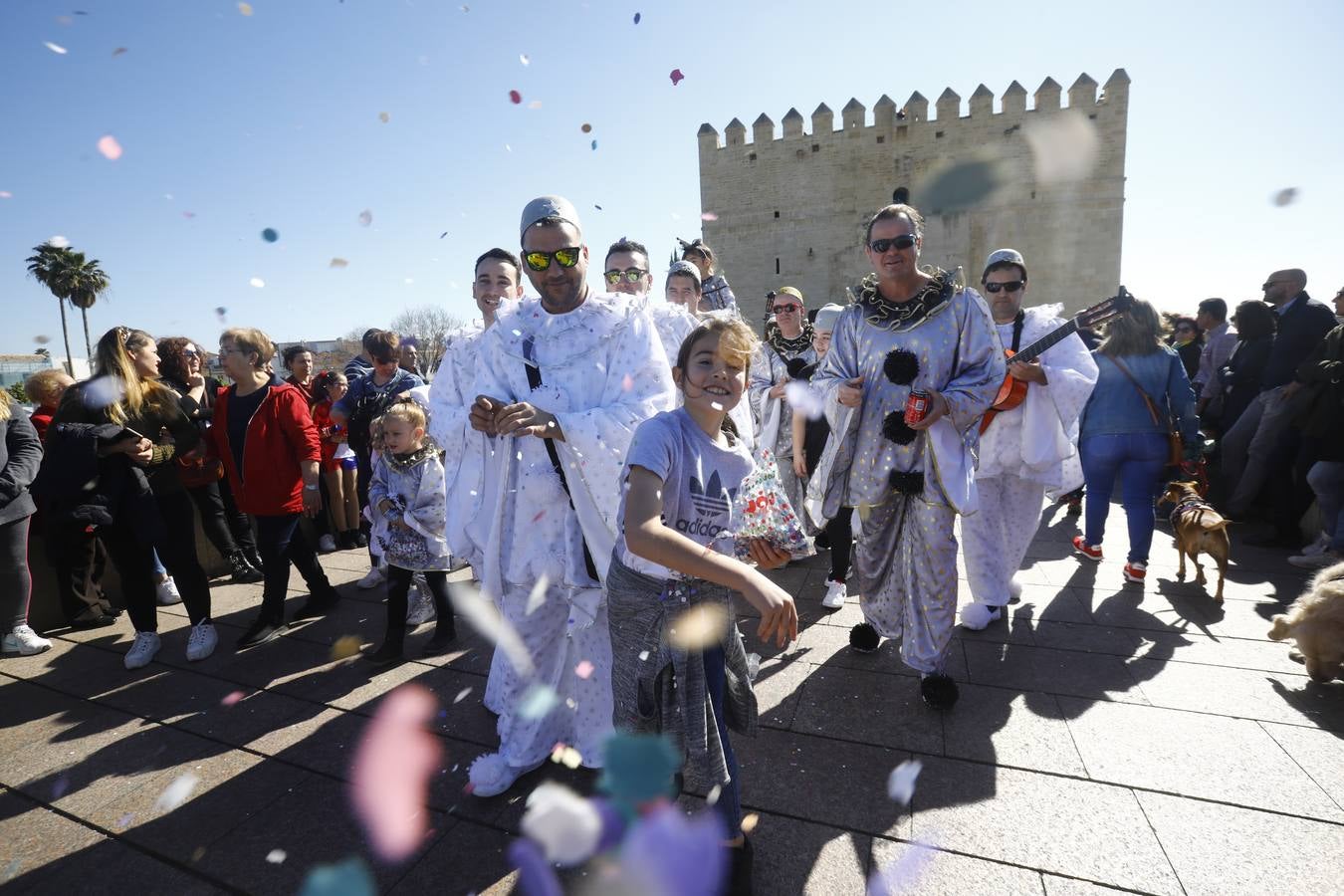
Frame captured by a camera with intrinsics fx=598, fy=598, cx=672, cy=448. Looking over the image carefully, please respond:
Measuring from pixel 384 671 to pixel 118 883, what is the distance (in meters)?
1.49

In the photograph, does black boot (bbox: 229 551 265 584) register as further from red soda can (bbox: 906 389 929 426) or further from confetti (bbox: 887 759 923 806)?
red soda can (bbox: 906 389 929 426)

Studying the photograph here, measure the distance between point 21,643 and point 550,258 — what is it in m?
4.72

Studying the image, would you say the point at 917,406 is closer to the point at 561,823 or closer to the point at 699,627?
the point at 699,627

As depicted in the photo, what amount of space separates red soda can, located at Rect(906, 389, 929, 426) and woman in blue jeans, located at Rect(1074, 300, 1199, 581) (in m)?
2.65

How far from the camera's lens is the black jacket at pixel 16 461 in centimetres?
379

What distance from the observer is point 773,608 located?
59.4 inches

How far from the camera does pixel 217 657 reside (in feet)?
12.5

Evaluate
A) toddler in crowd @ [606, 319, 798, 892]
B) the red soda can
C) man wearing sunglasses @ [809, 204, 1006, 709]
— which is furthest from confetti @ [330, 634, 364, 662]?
the red soda can

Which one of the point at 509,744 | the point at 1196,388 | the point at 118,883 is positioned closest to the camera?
the point at 118,883

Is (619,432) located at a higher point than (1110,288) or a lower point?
lower

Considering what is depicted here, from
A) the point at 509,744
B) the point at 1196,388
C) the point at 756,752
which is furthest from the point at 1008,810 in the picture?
the point at 1196,388

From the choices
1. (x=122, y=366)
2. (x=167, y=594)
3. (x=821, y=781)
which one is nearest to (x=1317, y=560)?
(x=821, y=781)

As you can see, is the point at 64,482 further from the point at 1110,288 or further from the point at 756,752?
the point at 1110,288

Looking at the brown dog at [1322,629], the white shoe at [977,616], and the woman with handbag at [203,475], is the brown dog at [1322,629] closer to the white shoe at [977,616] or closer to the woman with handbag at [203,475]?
the white shoe at [977,616]
